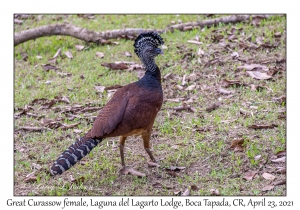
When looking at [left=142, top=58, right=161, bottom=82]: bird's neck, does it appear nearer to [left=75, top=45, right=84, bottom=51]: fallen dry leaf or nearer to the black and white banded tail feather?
the black and white banded tail feather

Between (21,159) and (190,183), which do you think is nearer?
(190,183)

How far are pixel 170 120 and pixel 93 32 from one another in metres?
3.59

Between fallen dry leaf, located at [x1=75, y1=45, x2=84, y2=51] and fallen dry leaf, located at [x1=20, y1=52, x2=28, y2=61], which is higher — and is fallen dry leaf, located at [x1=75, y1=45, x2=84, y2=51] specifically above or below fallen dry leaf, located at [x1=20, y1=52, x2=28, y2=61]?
above

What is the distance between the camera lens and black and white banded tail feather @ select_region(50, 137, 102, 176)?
5758mm

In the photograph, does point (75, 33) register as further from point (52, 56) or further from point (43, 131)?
point (43, 131)

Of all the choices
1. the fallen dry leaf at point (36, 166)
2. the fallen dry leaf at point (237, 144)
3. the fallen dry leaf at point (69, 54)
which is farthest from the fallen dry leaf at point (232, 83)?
the fallen dry leaf at point (36, 166)

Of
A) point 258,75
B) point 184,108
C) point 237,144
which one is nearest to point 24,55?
point 184,108

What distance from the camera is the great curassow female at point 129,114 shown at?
19.3ft

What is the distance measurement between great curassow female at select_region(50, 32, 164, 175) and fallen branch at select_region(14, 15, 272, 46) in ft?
12.3

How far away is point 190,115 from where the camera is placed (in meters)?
7.83

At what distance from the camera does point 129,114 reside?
20.1ft

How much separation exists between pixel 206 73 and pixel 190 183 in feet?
10.8

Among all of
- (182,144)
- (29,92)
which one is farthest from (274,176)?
(29,92)

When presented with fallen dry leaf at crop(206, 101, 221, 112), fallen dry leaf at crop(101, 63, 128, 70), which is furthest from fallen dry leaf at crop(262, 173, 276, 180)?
fallen dry leaf at crop(101, 63, 128, 70)
